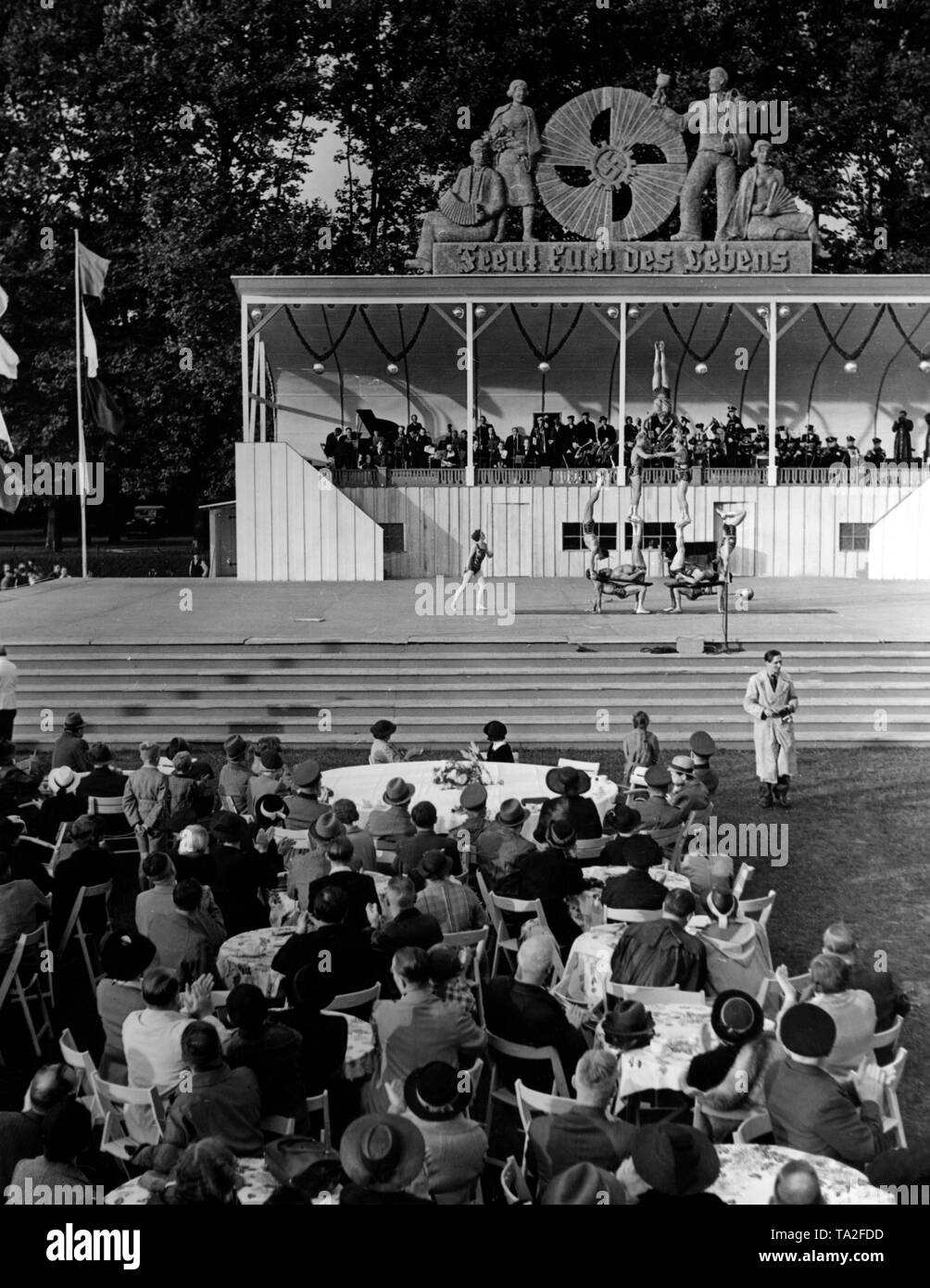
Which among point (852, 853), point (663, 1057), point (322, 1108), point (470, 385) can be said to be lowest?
point (852, 853)

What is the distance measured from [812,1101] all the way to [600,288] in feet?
73.9

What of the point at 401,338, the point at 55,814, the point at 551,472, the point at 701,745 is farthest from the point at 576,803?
the point at 401,338

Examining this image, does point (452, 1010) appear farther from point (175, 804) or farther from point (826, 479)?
point (826, 479)

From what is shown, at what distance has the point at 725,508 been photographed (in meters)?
17.4

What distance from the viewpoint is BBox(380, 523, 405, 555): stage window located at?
2612 centimetres

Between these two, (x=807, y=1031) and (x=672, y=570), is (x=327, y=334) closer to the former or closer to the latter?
(x=672, y=570)

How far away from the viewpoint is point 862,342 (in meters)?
29.0

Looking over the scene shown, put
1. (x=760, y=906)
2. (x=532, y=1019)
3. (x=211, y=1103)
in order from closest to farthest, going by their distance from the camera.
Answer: (x=211, y=1103)
(x=532, y=1019)
(x=760, y=906)

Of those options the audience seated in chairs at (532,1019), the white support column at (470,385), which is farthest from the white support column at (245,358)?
the audience seated in chairs at (532,1019)

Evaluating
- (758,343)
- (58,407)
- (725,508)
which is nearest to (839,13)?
(758,343)

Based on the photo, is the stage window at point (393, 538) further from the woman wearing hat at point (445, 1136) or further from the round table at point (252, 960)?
the woman wearing hat at point (445, 1136)

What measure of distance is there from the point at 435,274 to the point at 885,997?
869 inches

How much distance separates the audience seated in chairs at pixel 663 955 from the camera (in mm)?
6770

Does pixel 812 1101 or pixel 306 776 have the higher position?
pixel 306 776
